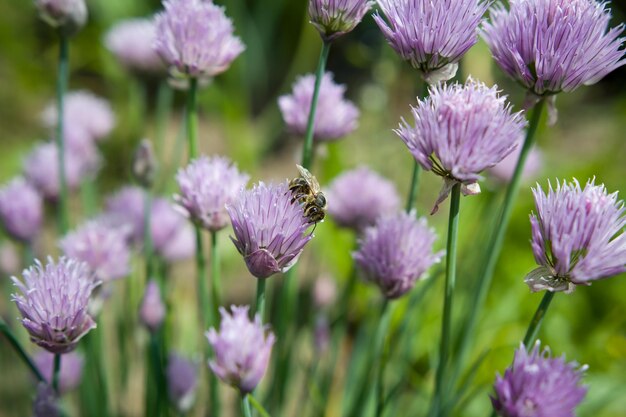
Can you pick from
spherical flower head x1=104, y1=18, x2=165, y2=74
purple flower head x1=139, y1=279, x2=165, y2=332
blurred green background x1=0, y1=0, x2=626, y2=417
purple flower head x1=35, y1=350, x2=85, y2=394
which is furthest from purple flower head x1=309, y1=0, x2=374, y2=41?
spherical flower head x1=104, y1=18, x2=165, y2=74

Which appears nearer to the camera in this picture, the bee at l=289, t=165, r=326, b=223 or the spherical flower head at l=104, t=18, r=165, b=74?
the bee at l=289, t=165, r=326, b=223

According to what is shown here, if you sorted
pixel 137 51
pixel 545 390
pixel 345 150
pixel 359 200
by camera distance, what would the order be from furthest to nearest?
1. pixel 345 150
2. pixel 137 51
3. pixel 359 200
4. pixel 545 390

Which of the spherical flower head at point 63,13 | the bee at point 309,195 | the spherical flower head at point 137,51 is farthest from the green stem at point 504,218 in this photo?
the spherical flower head at point 137,51

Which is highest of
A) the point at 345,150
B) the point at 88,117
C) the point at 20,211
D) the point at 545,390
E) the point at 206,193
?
the point at 345,150

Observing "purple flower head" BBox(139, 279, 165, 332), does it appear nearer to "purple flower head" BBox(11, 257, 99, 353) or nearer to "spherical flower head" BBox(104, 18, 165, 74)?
"purple flower head" BBox(11, 257, 99, 353)

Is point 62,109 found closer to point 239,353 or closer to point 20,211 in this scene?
point 20,211

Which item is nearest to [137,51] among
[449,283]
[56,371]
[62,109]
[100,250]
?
[62,109]
